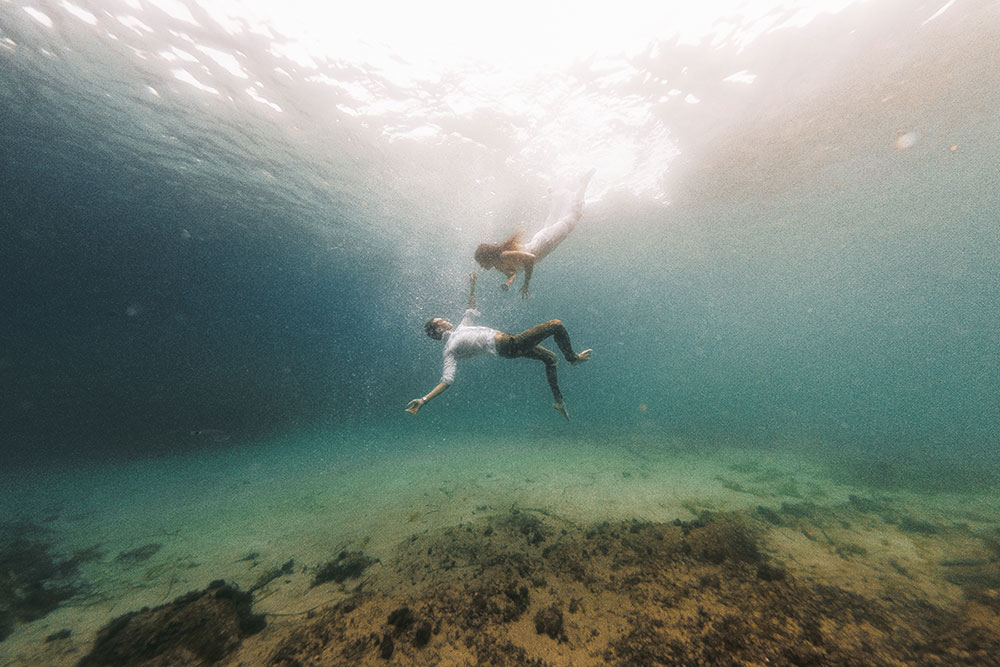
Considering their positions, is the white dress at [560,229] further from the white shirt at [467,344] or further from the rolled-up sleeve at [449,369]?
the rolled-up sleeve at [449,369]

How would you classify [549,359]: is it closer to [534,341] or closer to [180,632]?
[534,341]

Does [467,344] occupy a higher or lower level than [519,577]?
higher

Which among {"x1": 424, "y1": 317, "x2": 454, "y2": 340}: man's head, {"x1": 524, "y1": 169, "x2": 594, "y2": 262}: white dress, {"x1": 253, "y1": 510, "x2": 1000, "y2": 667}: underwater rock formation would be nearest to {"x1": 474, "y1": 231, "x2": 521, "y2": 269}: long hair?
{"x1": 524, "y1": 169, "x2": 594, "y2": 262}: white dress

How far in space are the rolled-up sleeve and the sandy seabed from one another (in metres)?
2.51

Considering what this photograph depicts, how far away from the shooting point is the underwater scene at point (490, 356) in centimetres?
349

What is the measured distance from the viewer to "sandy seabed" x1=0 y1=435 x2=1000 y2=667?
2932mm

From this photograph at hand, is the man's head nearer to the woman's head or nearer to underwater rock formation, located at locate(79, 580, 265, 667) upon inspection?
the woman's head

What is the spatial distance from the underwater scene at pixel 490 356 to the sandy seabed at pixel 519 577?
0.16 feet

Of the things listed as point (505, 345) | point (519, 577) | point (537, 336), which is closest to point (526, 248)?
point (537, 336)

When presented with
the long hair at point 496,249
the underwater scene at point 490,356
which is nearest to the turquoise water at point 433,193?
the underwater scene at point 490,356

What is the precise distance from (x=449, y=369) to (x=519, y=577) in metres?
2.87

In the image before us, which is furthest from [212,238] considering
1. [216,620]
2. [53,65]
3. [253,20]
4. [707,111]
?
[707,111]

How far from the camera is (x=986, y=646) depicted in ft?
9.14

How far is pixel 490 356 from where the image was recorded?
7.32m
